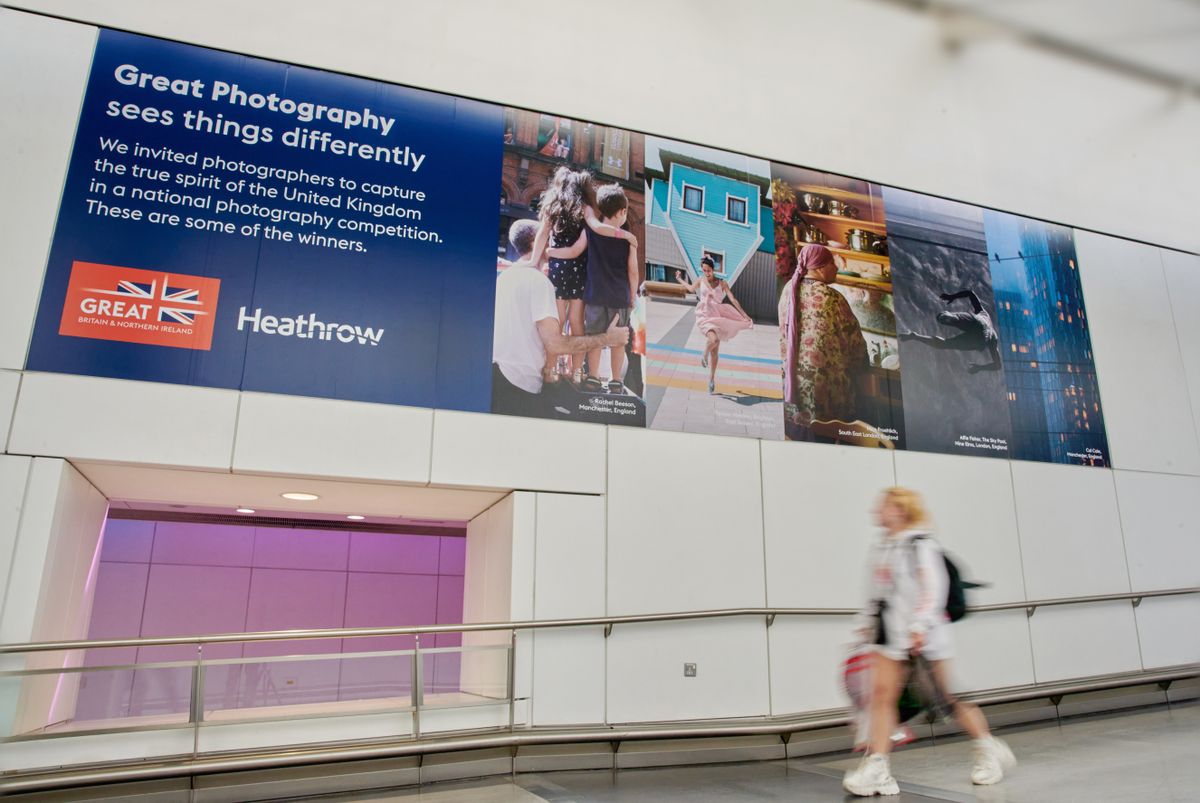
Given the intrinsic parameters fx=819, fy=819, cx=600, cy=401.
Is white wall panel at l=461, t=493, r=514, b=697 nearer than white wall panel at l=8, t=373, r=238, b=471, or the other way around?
white wall panel at l=8, t=373, r=238, b=471

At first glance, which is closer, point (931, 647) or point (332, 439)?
point (931, 647)

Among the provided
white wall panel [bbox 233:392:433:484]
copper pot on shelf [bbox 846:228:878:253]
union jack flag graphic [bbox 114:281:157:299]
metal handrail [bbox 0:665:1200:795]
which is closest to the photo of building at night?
copper pot on shelf [bbox 846:228:878:253]

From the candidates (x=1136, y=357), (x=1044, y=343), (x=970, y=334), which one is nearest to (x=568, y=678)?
(x=970, y=334)

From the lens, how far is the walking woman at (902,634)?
4008mm

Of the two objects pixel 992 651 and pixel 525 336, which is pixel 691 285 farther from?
pixel 992 651

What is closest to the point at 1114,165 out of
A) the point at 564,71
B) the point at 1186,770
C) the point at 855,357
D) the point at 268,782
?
the point at 855,357

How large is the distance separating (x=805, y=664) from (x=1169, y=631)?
4310 millimetres

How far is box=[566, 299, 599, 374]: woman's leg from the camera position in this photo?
7012 mm

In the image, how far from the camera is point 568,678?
6207mm

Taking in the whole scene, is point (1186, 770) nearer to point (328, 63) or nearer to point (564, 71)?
point (564, 71)

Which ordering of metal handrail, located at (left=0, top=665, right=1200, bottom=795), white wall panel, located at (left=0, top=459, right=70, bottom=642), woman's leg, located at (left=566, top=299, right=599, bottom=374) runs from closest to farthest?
metal handrail, located at (left=0, top=665, right=1200, bottom=795), white wall panel, located at (left=0, top=459, right=70, bottom=642), woman's leg, located at (left=566, top=299, right=599, bottom=374)

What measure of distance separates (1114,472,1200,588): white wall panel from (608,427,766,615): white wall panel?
443 cm

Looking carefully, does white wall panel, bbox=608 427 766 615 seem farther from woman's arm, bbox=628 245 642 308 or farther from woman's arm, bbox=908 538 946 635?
woman's arm, bbox=908 538 946 635

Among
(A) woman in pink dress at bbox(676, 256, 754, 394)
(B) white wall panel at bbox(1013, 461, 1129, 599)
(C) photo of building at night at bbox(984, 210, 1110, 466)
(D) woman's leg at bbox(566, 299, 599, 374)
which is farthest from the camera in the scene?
(C) photo of building at night at bbox(984, 210, 1110, 466)
